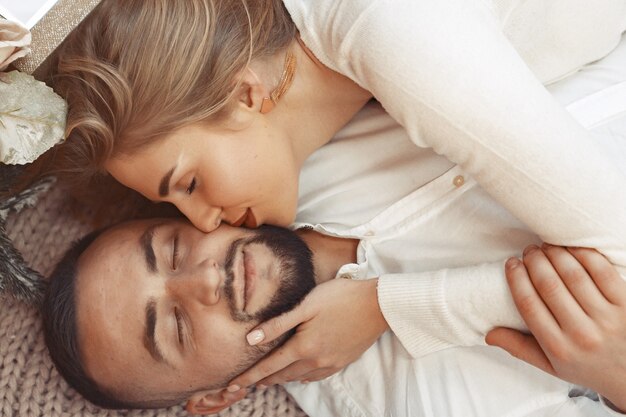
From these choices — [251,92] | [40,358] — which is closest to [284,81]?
[251,92]

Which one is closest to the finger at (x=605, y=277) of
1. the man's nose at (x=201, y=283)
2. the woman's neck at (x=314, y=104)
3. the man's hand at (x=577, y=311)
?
the man's hand at (x=577, y=311)

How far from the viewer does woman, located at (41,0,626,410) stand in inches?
40.0

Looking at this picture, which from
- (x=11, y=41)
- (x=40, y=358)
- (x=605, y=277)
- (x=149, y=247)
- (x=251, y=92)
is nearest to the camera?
(x=11, y=41)

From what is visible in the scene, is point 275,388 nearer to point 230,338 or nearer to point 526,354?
point 230,338

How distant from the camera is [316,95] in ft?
4.07

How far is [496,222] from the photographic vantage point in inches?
49.4

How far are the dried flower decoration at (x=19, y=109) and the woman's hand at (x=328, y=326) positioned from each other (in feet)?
1.74

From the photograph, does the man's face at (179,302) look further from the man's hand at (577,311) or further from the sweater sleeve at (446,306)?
the man's hand at (577,311)

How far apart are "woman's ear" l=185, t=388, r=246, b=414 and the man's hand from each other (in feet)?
1.95

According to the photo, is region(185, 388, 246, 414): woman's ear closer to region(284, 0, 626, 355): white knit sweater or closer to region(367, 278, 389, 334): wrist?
region(367, 278, 389, 334): wrist

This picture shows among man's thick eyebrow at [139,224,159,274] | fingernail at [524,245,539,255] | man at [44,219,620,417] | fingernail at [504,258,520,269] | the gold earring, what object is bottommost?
man at [44,219,620,417]

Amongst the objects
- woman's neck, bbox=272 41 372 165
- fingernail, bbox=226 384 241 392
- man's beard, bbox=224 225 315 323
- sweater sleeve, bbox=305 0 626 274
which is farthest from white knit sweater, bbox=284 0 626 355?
fingernail, bbox=226 384 241 392

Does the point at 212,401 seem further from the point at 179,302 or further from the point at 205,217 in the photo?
the point at 205,217

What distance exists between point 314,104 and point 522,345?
1.81ft
